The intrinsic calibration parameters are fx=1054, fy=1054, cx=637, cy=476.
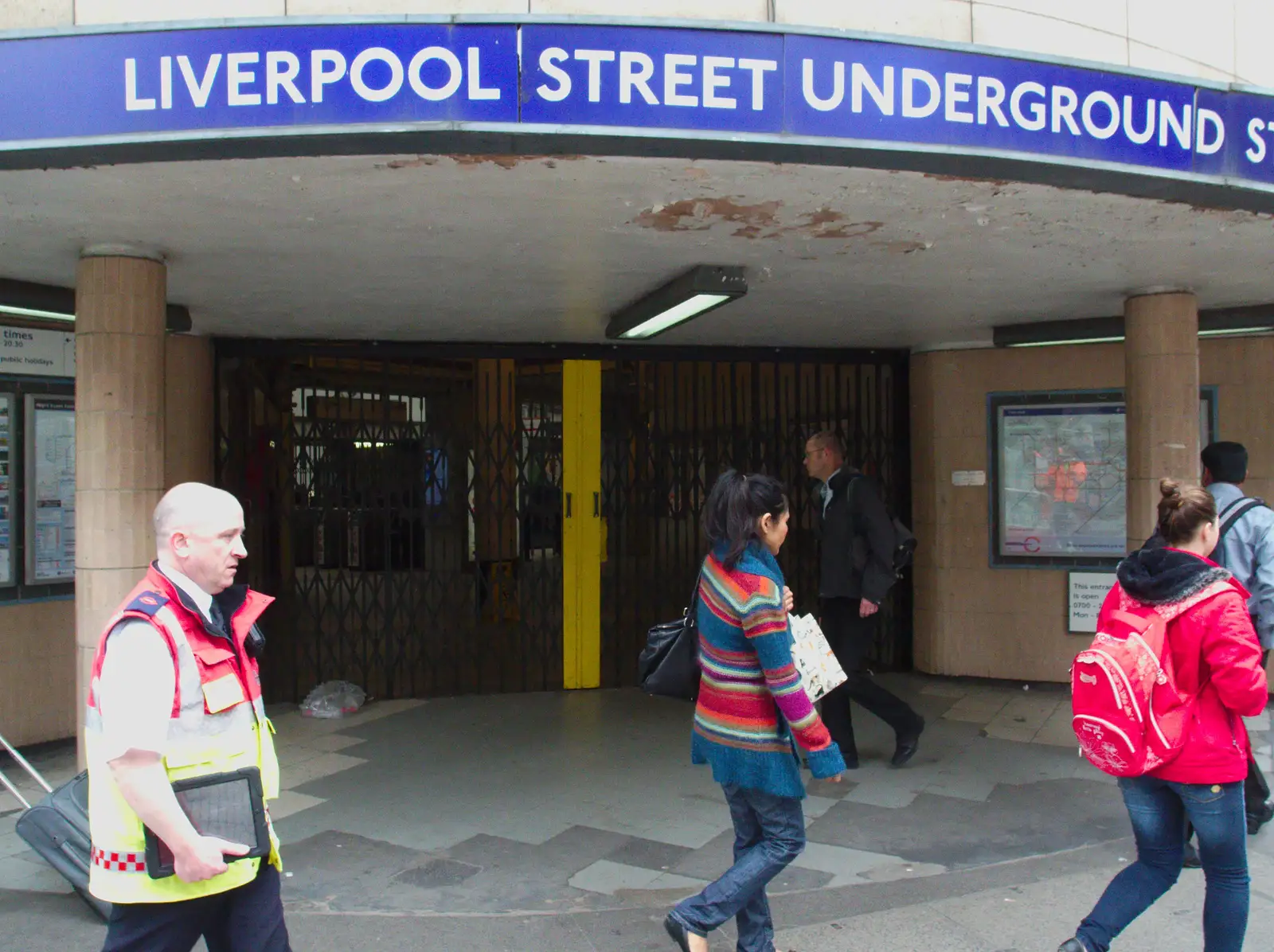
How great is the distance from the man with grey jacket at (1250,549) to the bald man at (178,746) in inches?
156

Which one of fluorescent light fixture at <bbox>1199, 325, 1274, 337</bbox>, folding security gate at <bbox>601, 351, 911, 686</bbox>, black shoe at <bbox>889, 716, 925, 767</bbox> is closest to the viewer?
black shoe at <bbox>889, 716, 925, 767</bbox>

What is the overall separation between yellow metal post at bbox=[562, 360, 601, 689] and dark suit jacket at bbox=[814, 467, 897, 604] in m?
2.43

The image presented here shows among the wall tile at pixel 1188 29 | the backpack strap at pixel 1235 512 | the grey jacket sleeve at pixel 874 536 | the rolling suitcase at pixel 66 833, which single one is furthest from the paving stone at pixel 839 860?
the wall tile at pixel 1188 29

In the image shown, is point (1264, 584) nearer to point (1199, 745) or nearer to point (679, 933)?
point (1199, 745)

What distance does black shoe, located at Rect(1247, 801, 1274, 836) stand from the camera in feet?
14.5

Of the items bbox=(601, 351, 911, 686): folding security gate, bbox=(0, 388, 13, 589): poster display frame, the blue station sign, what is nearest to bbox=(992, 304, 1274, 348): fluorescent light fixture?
bbox=(601, 351, 911, 686): folding security gate

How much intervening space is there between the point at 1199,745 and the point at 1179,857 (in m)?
0.45

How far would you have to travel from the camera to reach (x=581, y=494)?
7.94 m

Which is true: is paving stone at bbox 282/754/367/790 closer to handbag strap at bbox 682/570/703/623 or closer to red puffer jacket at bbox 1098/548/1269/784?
handbag strap at bbox 682/570/703/623

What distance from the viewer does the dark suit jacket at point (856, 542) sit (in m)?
5.73

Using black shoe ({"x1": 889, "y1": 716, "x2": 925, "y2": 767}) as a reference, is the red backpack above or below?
above

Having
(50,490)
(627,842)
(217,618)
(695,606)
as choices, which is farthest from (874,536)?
→ (50,490)

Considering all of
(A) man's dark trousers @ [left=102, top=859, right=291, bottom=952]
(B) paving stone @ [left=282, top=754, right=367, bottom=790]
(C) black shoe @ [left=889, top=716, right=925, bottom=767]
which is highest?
(A) man's dark trousers @ [left=102, top=859, right=291, bottom=952]

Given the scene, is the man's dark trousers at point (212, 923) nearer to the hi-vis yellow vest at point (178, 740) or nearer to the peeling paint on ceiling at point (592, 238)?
the hi-vis yellow vest at point (178, 740)
